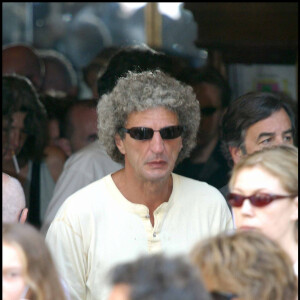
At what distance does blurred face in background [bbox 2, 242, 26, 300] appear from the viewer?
253cm

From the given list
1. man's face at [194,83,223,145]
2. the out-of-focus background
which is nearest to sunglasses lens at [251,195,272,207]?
man's face at [194,83,223,145]

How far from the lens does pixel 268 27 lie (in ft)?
17.2

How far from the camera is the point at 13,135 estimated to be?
4566 millimetres

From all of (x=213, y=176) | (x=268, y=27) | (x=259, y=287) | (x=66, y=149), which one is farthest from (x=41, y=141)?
(x=259, y=287)

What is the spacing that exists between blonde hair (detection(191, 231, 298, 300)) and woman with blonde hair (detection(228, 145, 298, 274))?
19.3 inches

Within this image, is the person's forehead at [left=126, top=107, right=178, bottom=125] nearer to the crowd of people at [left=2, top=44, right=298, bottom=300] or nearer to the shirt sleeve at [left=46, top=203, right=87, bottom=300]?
the crowd of people at [left=2, top=44, right=298, bottom=300]

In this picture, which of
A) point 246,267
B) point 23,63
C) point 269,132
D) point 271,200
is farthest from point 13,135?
point 246,267

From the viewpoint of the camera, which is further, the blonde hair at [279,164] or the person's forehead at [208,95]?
the person's forehead at [208,95]

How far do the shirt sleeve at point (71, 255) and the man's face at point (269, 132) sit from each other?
3.48 feet

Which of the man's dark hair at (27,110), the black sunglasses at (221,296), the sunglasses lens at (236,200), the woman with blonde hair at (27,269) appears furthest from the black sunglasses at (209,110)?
the black sunglasses at (221,296)

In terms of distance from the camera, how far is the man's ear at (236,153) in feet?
13.1

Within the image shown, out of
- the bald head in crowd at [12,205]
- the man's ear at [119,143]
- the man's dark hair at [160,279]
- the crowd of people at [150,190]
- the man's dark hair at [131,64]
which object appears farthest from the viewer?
the man's dark hair at [131,64]

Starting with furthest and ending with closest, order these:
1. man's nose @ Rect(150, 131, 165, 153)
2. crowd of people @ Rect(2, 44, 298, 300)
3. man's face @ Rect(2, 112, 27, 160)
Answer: man's face @ Rect(2, 112, 27, 160)
man's nose @ Rect(150, 131, 165, 153)
crowd of people @ Rect(2, 44, 298, 300)

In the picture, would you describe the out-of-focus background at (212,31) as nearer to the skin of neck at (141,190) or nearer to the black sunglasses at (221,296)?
the skin of neck at (141,190)
